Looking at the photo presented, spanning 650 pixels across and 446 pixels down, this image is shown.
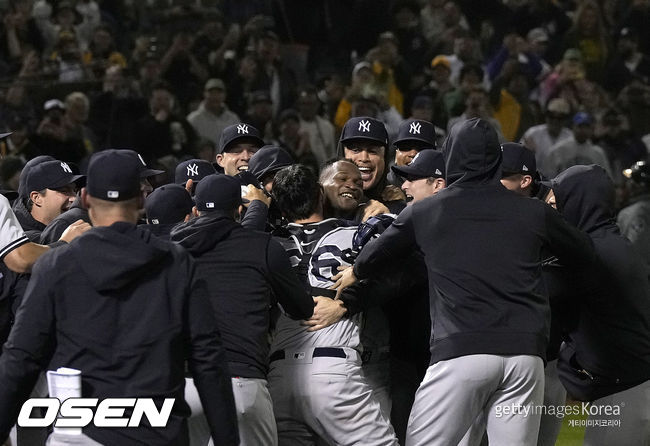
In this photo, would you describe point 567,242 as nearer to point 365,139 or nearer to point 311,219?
point 311,219

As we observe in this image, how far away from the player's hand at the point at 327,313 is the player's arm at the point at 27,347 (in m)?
1.85

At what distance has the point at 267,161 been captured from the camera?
670 cm

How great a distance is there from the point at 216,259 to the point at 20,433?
1.35 metres

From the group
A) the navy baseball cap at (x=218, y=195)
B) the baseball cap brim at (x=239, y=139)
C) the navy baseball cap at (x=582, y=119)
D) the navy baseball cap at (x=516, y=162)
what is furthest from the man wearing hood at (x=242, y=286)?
Answer: the navy baseball cap at (x=582, y=119)

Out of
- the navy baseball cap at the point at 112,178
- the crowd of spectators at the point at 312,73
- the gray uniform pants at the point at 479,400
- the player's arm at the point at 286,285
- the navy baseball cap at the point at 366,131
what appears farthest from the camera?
the crowd of spectators at the point at 312,73

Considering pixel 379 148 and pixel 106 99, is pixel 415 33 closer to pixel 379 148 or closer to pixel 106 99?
pixel 106 99

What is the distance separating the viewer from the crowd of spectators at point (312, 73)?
12797mm

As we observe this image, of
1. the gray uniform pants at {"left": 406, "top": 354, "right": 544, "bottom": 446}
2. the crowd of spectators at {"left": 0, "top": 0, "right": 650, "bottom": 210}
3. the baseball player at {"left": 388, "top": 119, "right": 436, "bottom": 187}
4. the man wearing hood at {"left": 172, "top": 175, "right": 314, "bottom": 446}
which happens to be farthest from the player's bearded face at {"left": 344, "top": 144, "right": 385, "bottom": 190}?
the crowd of spectators at {"left": 0, "top": 0, "right": 650, "bottom": 210}

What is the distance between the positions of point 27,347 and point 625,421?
9.80 ft

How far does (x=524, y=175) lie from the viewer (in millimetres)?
6371

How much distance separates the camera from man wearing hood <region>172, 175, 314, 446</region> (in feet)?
17.5

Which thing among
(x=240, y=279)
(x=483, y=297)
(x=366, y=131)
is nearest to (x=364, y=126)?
(x=366, y=131)

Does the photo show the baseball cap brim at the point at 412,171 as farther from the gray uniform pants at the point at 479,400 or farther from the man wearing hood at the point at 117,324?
the man wearing hood at the point at 117,324

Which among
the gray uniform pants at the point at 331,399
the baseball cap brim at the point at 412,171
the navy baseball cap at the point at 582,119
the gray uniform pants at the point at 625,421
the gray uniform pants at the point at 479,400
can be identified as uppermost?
the baseball cap brim at the point at 412,171
